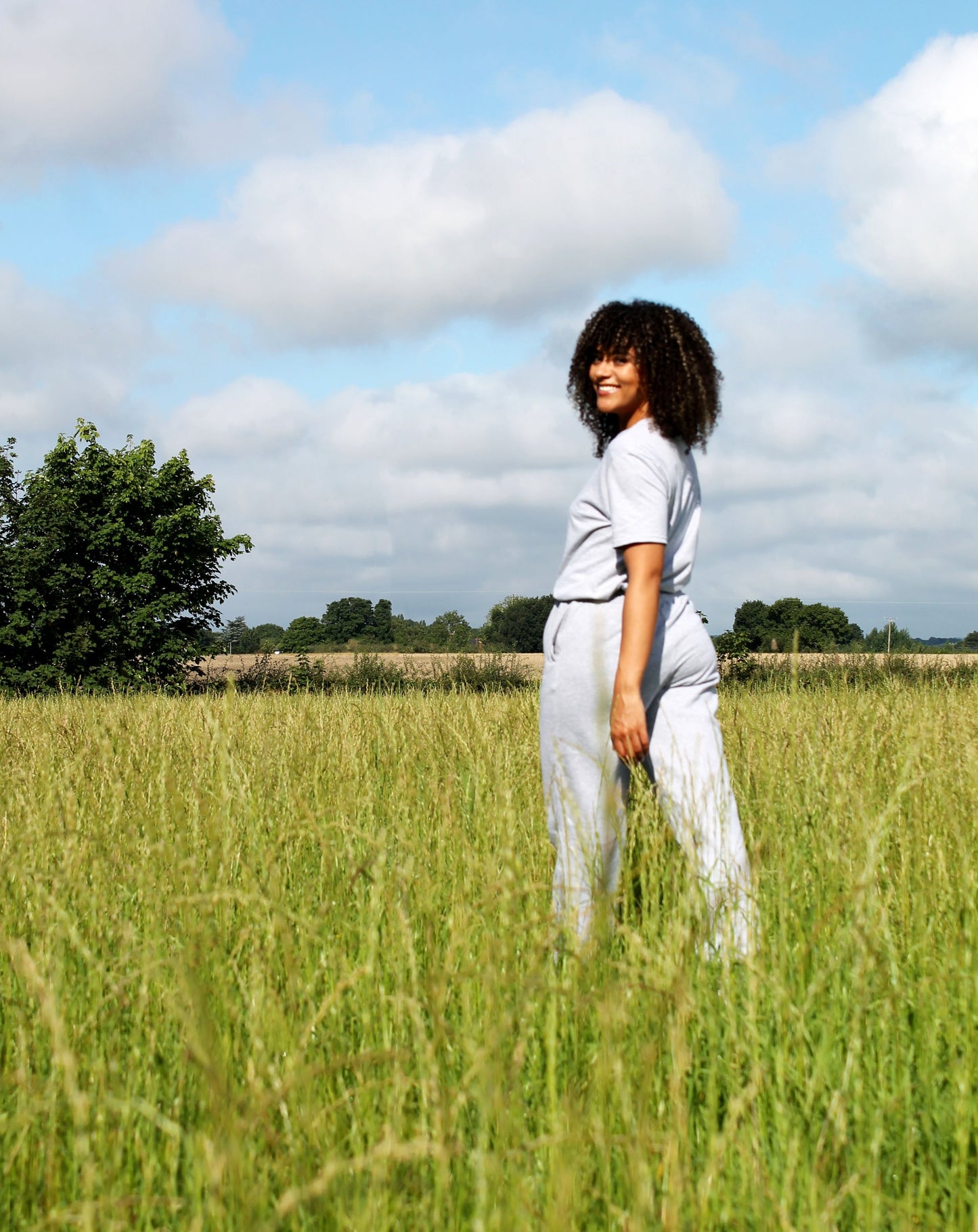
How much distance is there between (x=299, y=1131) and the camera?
4.88ft

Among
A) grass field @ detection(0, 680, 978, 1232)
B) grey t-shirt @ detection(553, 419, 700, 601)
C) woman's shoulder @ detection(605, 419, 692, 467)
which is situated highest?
woman's shoulder @ detection(605, 419, 692, 467)

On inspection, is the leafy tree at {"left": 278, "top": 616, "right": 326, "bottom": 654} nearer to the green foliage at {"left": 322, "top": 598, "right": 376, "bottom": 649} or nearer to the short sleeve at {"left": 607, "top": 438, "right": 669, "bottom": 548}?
the green foliage at {"left": 322, "top": 598, "right": 376, "bottom": 649}

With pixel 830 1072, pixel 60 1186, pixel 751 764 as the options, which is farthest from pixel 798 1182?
pixel 751 764

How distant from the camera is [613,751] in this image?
256 cm

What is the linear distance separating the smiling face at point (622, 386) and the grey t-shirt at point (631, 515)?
3.0 inches

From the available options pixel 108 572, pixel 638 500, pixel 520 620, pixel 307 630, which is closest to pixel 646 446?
pixel 638 500

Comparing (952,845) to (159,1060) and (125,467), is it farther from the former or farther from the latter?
(125,467)

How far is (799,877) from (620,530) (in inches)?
49.7

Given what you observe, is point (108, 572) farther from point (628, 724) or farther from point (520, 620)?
point (520, 620)

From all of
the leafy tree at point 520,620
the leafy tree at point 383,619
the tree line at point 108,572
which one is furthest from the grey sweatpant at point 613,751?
the leafy tree at point 383,619

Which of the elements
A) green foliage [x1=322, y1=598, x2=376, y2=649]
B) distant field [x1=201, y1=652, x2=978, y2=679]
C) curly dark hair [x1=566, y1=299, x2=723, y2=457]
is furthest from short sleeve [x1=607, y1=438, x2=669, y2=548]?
green foliage [x1=322, y1=598, x2=376, y2=649]

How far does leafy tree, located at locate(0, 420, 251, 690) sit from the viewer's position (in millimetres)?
19609

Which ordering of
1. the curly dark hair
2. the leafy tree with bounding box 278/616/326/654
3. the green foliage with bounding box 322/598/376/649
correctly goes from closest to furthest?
the curly dark hair, the leafy tree with bounding box 278/616/326/654, the green foliage with bounding box 322/598/376/649

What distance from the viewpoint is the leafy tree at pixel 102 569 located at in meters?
19.6
